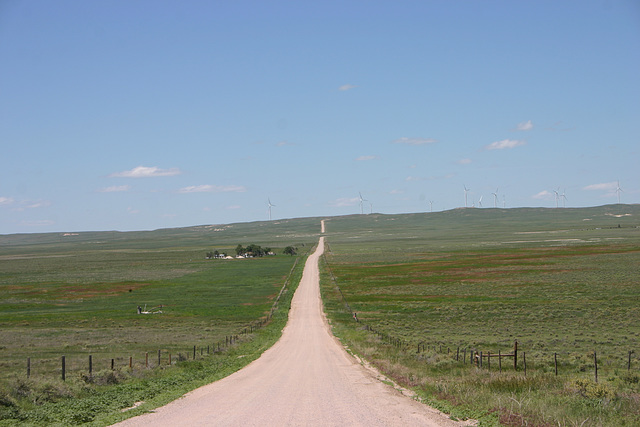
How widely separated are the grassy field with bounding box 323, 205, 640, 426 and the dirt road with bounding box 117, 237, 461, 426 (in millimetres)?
1313

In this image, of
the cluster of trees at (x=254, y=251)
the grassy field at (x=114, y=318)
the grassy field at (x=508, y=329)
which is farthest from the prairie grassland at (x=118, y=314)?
the cluster of trees at (x=254, y=251)

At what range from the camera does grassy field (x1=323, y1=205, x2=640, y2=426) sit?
15.1m

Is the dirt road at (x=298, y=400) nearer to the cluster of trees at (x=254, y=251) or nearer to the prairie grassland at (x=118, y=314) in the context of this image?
the prairie grassland at (x=118, y=314)

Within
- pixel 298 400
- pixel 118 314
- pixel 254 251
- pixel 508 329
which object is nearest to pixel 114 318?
pixel 118 314

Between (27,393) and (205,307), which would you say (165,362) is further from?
(205,307)

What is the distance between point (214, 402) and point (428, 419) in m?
6.48

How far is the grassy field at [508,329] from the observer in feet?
49.7

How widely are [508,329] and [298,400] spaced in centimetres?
2749

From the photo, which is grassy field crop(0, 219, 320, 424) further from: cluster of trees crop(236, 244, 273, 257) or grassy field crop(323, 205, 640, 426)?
cluster of trees crop(236, 244, 273, 257)

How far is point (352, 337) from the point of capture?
3656cm

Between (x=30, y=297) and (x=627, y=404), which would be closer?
(x=627, y=404)

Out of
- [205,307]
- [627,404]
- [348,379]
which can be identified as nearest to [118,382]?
[348,379]

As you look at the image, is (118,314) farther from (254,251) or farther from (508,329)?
(254,251)

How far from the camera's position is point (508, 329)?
40.5 metres
